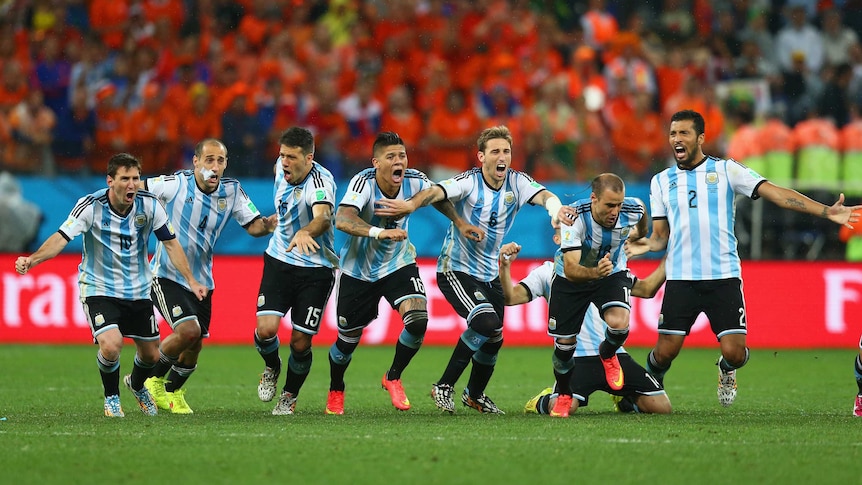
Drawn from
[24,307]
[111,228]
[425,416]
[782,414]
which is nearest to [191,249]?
[111,228]

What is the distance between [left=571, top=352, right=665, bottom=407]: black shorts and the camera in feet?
30.9

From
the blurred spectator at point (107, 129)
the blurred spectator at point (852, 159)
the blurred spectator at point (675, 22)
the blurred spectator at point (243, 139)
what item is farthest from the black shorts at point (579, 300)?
the blurred spectator at point (675, 22)

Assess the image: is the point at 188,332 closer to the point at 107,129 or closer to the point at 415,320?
the point at 415,320

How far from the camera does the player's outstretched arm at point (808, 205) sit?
888 cm

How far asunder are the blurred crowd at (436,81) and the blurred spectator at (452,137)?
1.0 inches

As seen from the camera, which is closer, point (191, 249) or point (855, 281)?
point (191, 249)

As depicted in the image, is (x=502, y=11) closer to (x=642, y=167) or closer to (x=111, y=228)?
(x=642, y=167)

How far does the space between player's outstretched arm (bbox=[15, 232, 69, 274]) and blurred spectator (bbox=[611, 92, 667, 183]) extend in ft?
28.8

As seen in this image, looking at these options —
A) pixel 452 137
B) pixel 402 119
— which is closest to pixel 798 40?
pixel 452 137

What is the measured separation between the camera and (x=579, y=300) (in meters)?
9.09

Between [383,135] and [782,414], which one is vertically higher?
[383,135]

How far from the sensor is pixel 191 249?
10195 mm

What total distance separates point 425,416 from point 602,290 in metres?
1.68

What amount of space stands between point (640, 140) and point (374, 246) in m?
7.93
